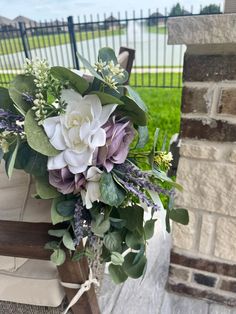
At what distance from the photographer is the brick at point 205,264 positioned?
104 centimetres

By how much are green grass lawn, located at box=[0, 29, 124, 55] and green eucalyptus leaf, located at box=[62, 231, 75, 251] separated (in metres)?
4.50

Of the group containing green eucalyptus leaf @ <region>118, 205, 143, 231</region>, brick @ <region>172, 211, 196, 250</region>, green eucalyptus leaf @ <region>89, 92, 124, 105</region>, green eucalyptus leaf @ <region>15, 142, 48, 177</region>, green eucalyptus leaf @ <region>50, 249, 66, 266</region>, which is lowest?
brick @ <region>172, 211, 196, 250</region>

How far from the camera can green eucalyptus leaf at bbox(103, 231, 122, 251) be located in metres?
0.67

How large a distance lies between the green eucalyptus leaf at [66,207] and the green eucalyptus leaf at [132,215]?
0.12 meters

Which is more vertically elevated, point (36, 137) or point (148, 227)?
point (36, 137)

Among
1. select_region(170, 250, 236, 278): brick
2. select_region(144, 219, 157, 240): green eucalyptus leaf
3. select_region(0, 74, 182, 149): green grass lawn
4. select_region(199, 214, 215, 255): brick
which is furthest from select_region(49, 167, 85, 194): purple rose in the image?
select_region(0, 74, 182, 149): green grass lawn

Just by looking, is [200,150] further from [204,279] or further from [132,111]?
[204,279]

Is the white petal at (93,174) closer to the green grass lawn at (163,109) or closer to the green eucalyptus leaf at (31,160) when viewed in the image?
the green eucalyptus leaf at (31,160)

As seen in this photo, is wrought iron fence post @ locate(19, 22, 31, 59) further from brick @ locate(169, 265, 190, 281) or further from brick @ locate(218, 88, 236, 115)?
brick @ locate(218, 88, 236, 115)

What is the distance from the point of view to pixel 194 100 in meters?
0.77

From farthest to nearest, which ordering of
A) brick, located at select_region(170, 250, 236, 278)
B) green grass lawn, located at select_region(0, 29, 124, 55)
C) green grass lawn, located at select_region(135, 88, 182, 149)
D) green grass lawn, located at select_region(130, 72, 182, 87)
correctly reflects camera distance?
1. green grass lawn, located at select_region(0, 29, 124, 55)
2. green grass lawn, located at select_region(130, 72, 182, 87)
3. green grass lawn, located at select_region(135, 88, 182, 149)
4. brick, located at select_region(170, 250, 236, 278)

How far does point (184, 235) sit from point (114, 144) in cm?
63

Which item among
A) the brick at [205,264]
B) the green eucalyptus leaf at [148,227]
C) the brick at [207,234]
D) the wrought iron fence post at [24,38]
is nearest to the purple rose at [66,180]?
the green eucalyptus leaf at [148,227]

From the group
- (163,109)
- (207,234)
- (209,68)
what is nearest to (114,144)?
(209,68)
